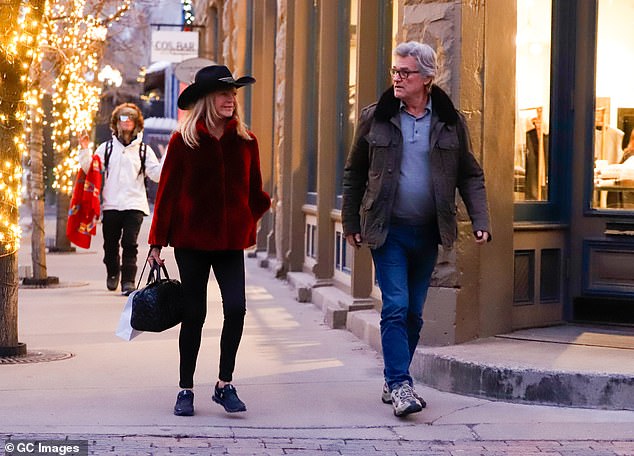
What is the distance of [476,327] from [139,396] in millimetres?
2272

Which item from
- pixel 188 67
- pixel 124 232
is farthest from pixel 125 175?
pixel 188 67

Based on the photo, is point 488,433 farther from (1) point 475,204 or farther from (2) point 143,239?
(2) point 143,239

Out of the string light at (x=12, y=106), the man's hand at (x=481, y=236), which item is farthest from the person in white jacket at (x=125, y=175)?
the man's hand at (x=481, y=236)

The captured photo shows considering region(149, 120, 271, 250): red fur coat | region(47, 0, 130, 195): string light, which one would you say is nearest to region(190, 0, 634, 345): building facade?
region(149, 120, 271, 250): red fur coat

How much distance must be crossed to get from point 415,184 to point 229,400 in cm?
154

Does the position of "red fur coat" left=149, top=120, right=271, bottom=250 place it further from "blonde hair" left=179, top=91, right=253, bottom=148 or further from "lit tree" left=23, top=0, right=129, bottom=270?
"lit tree" left=23, top=0, right=129, bottom=270

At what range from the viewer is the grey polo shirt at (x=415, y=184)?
6.94m

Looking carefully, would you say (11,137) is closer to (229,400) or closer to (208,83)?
(208,83)

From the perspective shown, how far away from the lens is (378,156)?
693 centimetres

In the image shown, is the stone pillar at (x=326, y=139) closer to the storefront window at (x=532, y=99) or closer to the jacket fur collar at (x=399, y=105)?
the storefront window at (x=532, y=99)

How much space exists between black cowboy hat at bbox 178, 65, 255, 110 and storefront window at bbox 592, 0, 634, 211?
313 cm

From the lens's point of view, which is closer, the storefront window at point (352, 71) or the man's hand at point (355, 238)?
the man's hand at point (355, 238)

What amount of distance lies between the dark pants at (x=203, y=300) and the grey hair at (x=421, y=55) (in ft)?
4.54

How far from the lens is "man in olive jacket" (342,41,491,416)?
690 cm
